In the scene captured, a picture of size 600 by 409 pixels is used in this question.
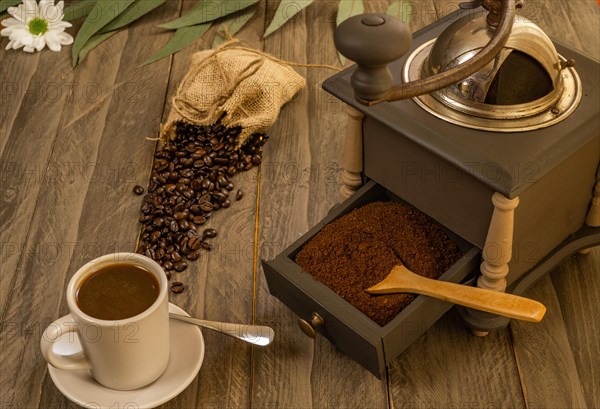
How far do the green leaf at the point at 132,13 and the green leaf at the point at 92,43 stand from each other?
15 millimetres

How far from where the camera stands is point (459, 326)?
1.50m

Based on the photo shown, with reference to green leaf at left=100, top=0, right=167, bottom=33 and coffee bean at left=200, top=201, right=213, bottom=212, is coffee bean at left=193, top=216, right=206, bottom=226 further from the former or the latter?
green leaf at left=100, top=0, right=167, bottom=33

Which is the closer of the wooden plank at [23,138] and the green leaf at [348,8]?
the wooden plank at [23,138]

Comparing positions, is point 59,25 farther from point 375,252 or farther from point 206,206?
point 375,252

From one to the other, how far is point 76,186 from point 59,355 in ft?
1.86

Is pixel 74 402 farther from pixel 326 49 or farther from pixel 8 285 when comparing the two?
pixel 326 49

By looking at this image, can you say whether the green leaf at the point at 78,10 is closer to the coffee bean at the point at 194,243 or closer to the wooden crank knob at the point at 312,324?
the coffee bean at the point at 194,243

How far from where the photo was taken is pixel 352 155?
1.50 meters

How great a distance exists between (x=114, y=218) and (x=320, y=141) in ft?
1.55

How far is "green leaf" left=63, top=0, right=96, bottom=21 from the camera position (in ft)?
7.20

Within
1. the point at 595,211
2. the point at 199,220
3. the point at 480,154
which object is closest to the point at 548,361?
the point at 595,211

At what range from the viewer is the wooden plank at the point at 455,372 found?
1.39 metres

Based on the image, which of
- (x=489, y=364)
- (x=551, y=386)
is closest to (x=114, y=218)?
(x=489, y=364)

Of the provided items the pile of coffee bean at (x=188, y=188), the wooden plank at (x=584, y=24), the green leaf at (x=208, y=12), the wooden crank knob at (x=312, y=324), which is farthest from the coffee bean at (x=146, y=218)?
the wooden plank at (x=584, y=24)
